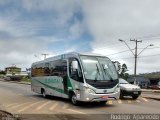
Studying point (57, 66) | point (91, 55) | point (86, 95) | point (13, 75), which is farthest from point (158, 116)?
point (13, 75)

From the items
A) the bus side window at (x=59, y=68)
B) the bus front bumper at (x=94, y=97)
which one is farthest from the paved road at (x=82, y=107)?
the bus side window at (x=59, y=68)

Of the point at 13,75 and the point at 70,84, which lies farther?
the point at 13,75

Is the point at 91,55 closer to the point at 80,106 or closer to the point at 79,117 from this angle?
the point at 80,106

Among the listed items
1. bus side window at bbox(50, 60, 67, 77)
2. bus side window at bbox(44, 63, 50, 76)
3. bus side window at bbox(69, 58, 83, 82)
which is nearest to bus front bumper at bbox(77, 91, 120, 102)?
bus side window at bbox(69, 58, 83, 82)

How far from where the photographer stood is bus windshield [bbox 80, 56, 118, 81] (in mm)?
19248

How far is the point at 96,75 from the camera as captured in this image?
1927 centimetres

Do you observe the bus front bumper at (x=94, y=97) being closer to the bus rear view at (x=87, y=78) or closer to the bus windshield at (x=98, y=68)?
the bus rear view at (x=87, y=78)

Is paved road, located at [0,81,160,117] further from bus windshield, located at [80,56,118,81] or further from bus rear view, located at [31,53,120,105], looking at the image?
bus windshield, located at [80,56,118,81]

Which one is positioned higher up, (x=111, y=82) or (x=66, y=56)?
(x=66, y=56)

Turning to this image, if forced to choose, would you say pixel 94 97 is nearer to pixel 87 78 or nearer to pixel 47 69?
pixel 87 78

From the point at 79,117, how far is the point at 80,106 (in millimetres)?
4682

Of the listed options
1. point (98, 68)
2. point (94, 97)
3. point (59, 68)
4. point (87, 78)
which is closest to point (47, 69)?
point (59, 68)

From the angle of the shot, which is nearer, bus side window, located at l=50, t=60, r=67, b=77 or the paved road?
the paved road

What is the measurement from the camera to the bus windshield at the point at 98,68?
1925 centimetres
